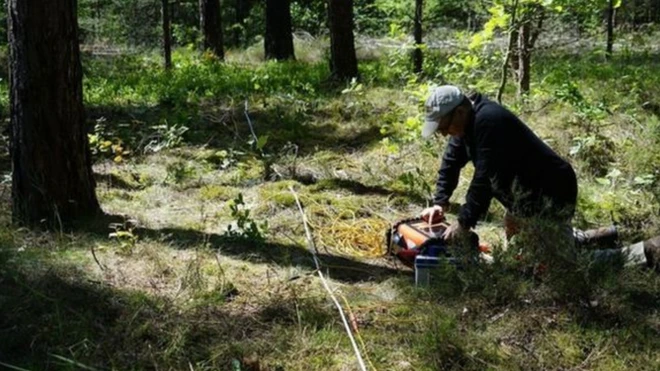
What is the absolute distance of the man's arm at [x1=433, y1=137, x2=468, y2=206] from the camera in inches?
192

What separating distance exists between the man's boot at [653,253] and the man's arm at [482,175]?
3.65 feet

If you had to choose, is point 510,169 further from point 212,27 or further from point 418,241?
point 212,27

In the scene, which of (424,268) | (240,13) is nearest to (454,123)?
(424,268)

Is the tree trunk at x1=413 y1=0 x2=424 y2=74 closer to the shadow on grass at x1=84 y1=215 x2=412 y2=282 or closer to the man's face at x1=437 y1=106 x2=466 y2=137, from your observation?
the shadow on grass at x1=84 y1=215 x2=412 y2=282

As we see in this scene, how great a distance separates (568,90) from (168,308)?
169 inches

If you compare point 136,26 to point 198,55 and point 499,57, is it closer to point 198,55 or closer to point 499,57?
point 198,55

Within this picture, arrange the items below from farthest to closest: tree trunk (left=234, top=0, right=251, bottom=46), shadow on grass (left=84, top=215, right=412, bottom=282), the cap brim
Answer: tree trunk (left=234, top=0, right=251, bottom=46), shadow on grass (left=84, top=215, right=412, bottom=282), the cap brim

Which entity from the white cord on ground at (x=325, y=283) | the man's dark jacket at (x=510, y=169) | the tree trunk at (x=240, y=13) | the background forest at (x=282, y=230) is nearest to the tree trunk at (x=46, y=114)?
the background forest at (x=282, y=230)

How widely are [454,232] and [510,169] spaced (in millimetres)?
530

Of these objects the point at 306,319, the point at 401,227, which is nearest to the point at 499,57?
the point at 401,227

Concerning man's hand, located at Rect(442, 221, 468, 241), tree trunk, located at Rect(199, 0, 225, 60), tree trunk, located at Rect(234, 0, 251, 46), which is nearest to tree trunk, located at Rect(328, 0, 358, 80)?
tree trunk, located at Rect(199, 0, 225, 60)

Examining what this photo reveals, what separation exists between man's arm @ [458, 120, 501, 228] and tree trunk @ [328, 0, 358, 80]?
6.83m

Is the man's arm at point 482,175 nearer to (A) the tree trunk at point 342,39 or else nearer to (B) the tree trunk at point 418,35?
(B) the tree trunk at point 418,35

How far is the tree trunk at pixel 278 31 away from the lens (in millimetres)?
15547
